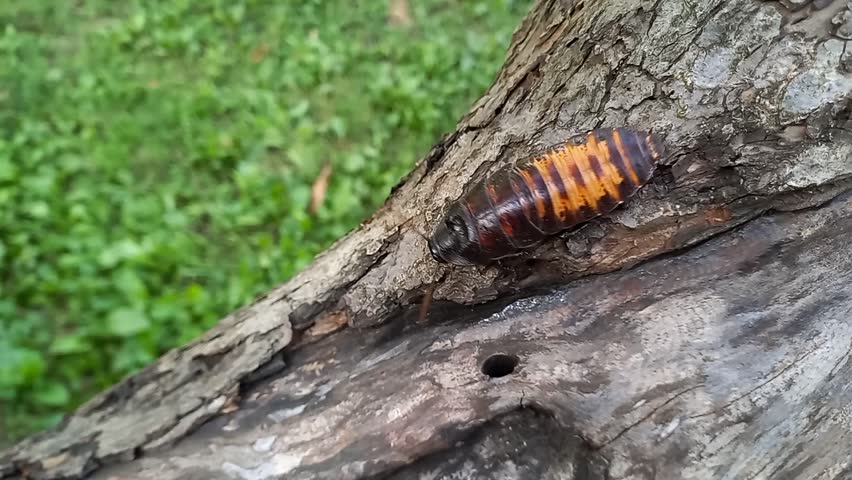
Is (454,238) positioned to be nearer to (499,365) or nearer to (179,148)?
(499,365)

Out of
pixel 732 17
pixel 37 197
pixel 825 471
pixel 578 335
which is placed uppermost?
pixel 37 197

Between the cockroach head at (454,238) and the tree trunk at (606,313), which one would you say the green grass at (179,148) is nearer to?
the tree trunk at (606,313)

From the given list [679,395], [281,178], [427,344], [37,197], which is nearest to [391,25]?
[281,178]

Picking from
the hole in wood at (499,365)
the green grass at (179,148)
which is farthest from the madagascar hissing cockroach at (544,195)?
the green grass at (179,148)

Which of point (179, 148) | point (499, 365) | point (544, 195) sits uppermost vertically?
point (179, 148)

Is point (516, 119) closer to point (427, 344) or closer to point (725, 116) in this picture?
point (725, 116)

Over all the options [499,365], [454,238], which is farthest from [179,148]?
[499,365]

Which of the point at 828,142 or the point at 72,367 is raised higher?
the point at 72,367

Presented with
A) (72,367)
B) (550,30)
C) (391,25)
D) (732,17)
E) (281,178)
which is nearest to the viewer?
(732,17)
